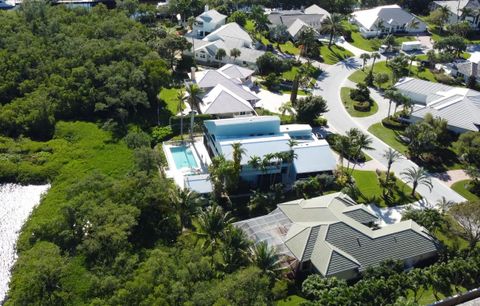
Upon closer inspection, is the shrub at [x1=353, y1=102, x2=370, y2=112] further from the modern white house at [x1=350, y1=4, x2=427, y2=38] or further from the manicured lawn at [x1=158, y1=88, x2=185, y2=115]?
the modern white house at [x1=350, y1=4, x2=427, y2=38]

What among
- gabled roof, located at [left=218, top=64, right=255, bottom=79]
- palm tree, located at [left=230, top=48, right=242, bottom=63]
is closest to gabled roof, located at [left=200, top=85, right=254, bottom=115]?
gabled roof, located at [left=218, top=64, right=255, bottom=79]

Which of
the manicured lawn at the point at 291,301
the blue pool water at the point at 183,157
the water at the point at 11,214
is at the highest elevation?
the water at the point at 11,214

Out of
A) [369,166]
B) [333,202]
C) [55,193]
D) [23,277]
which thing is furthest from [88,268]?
[369,166]

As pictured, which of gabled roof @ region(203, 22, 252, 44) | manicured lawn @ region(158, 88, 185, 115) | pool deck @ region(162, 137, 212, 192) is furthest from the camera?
gabled roof @ region(203, 22, 252, 44)

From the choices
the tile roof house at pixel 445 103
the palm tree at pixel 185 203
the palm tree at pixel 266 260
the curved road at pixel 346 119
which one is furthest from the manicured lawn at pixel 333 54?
the palm tree at pixel 266 260

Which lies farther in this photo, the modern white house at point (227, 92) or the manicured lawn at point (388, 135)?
the modern white house at point (227, 92)

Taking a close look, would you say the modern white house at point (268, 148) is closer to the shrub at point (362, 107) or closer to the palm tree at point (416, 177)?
the palm tree at point (416, 177)
